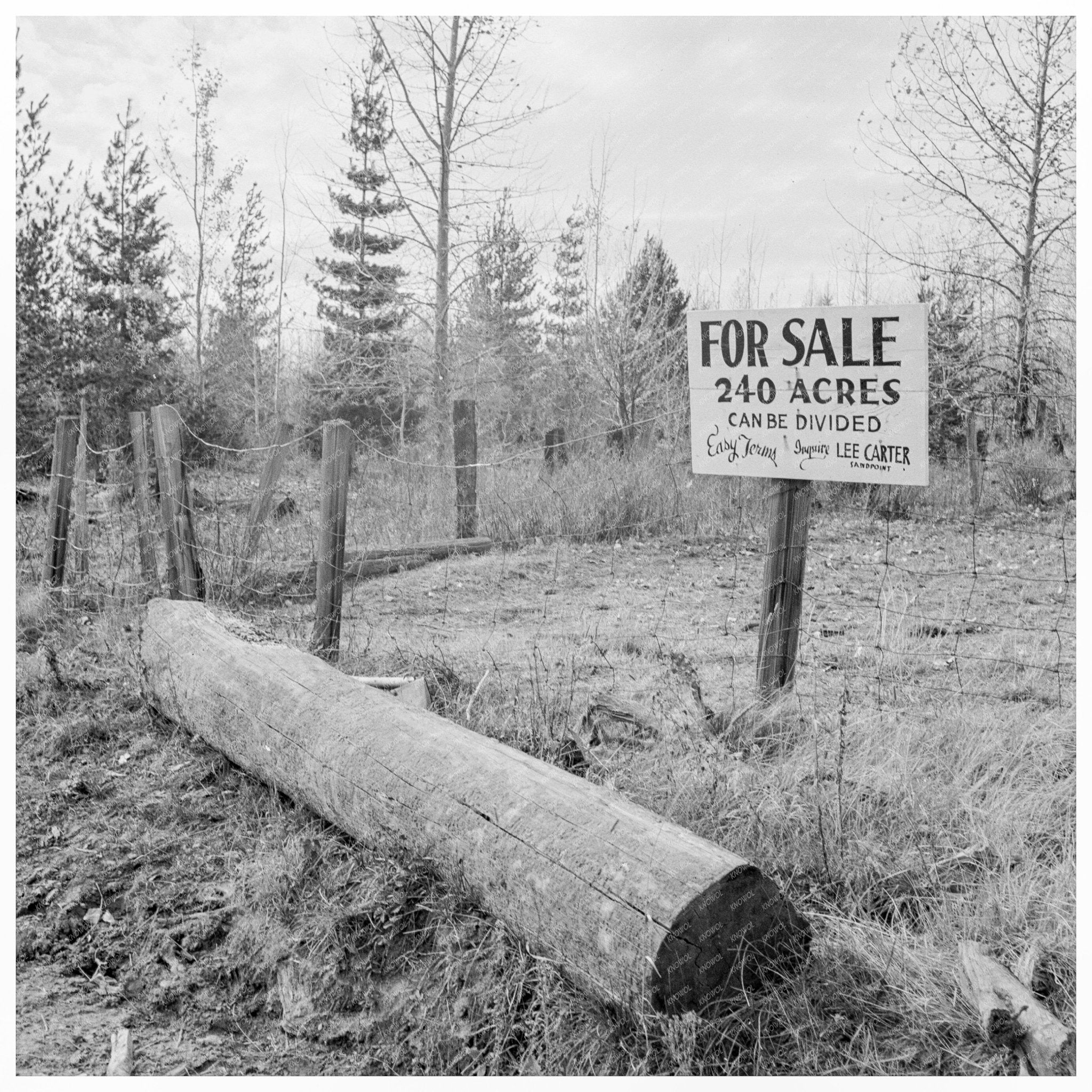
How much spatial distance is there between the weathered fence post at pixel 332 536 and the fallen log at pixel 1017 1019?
3.76 metres

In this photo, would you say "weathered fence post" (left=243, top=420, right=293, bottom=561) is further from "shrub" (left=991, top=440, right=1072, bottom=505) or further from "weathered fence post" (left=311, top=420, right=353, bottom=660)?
"shrub" (left=991, top=440, right=1072, bottom=505)

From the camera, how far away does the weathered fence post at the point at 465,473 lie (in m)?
10.2

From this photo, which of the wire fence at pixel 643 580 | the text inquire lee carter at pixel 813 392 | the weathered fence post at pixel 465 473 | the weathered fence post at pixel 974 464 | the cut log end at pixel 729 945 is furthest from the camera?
the weathered fence post at pixel 974 464

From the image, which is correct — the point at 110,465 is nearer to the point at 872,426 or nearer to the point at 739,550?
the point at 739,550

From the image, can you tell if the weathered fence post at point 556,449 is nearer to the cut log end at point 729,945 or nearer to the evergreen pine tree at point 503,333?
the evergreen pine tree at point 503,333

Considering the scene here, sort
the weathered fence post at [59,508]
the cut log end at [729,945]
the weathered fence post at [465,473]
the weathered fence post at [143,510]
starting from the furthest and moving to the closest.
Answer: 1. the weathered fence post at [465,473]
2. the weathered fence post at [59,508]
3. the weathered fence post at [143,510]
4. the cut log end at [729,945]

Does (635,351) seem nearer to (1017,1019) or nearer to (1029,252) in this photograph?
(1029,252)

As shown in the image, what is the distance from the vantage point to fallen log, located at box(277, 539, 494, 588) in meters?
7.65

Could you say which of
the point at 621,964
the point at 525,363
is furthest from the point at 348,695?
the point at 525,363

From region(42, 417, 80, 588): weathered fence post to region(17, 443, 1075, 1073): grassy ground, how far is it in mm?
872

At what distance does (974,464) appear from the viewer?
13.1 meters

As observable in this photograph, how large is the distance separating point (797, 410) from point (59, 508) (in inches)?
233

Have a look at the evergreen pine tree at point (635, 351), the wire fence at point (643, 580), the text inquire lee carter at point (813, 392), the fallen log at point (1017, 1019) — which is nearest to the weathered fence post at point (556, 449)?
the wire fence at point (643, 580)

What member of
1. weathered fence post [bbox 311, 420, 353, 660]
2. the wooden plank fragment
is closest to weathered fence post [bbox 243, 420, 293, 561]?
weathered fence post [bbox 311, 420, 353, 660]
